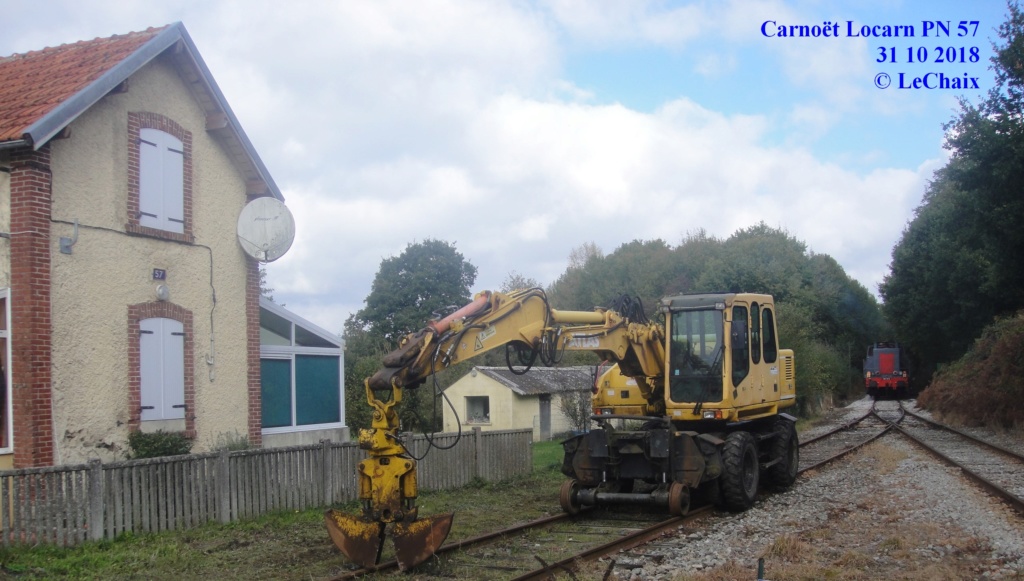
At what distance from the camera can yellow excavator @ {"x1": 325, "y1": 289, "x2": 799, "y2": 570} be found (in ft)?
32.8

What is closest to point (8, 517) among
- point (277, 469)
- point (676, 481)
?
point (277, 469)

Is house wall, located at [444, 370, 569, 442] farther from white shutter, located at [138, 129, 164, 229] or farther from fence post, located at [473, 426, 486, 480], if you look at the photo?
white shutter, located at [138, 129, 164, 229]

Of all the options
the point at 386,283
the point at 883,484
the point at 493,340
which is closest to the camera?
the point at 493,340

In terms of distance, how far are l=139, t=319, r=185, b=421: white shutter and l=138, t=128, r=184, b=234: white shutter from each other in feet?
4.96

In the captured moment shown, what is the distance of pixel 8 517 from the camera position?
8828mm

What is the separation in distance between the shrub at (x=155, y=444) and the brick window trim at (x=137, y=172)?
2.84m

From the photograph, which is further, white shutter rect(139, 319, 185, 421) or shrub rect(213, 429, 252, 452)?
shrub rect(213, 429, 252, 452)

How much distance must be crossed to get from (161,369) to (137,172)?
2856mm

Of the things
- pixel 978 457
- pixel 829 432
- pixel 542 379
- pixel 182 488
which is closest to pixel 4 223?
pixel 182 488

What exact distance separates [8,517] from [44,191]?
4.23m

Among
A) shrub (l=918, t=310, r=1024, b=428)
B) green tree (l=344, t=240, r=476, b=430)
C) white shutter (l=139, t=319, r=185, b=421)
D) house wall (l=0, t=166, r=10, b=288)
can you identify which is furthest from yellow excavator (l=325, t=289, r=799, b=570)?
green tree (l=344, t=240, r=476, b=430)

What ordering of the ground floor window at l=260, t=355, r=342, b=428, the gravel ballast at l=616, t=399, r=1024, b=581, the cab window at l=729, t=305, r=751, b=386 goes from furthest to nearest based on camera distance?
1. the ground floor window at l=260, t=355, r=342, b=428
2. the cab window at l=729, t=305, r=751, b=386
3. the gravel ballast at l=616, t=399, r=1024, b=581

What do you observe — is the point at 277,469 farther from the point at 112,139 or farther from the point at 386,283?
the point at 386,283

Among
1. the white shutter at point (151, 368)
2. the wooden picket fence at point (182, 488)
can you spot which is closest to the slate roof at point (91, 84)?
the white shutter at point (151, 368)
